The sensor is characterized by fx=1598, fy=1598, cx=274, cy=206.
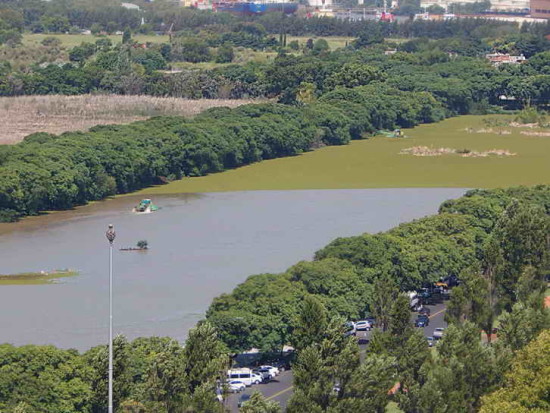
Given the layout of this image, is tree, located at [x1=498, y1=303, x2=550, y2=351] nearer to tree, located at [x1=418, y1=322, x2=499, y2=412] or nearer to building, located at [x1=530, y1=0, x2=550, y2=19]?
tree, located at [x1=418, y1=322, x2=499, y2=412]

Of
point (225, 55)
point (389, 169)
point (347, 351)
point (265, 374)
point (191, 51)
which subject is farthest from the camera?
→ point (191, 51)

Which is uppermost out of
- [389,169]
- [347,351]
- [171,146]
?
[347,351]

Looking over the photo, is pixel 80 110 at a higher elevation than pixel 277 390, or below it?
below

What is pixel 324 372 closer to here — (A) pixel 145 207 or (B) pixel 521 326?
(B) pixel 521 326

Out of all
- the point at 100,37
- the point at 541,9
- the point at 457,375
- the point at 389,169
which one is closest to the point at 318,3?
the point at 541,9

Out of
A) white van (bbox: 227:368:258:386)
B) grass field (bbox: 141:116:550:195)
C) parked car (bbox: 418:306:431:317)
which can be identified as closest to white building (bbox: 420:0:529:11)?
grass field (bbox: 141:116:550:195)

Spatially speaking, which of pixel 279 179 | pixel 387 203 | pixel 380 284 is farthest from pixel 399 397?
pixel 279 179
